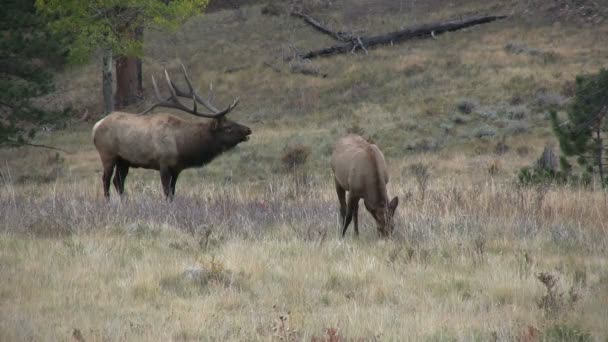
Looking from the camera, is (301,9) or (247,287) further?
(301,9)

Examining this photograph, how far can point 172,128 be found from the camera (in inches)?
481

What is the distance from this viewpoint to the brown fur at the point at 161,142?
39.5 ft

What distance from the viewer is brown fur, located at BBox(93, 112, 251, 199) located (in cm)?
1205

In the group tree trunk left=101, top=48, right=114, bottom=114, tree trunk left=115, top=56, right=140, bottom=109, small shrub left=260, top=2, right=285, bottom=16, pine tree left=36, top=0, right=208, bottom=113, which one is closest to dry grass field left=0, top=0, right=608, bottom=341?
pine tree left=36, top=0, right=208, bottom=113

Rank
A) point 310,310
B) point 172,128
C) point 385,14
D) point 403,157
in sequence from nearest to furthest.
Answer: point 310,310 → point 172,128 → point 403,157 → point 385,14

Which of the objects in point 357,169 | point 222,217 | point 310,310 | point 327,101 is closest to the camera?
point 310,310

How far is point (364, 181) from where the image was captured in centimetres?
844

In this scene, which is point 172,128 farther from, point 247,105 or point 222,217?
point 247,105

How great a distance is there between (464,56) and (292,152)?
1097 cm

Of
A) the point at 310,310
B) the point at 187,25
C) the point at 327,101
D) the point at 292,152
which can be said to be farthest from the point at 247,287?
the point at 187,25

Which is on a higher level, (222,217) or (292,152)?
(222,217)

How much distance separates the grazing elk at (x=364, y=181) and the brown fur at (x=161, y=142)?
3680 mm

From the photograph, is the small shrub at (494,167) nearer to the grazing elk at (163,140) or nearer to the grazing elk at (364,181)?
the grazing elk at (163,140)

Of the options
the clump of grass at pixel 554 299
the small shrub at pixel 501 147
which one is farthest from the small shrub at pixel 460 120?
the clump of grass at pixel 554 299
